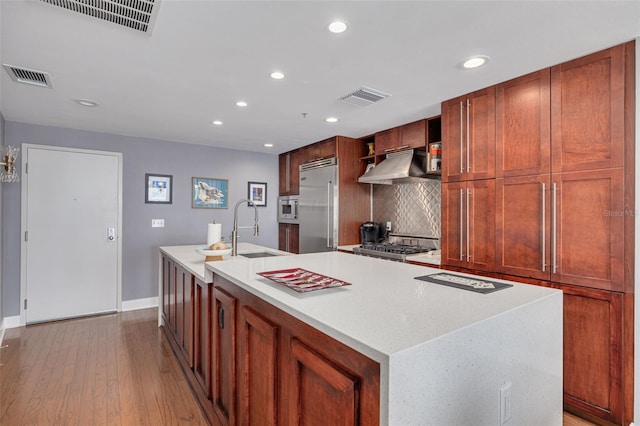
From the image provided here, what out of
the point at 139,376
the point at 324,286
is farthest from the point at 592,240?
the point at 139,376

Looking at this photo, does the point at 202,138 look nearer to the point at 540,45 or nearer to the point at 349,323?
the point at 540,45

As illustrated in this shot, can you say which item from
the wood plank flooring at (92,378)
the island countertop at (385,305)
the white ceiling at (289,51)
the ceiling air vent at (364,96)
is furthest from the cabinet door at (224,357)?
the ceiling air vent at (364,96)

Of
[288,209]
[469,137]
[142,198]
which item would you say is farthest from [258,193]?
[469,137]

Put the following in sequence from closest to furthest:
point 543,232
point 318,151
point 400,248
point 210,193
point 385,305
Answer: point 385,305
point 543,232
point 400,248
point 318,151
point 210,193

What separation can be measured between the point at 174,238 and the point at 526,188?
4.21 m

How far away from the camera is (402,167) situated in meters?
3.46

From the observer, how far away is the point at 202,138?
4.39 metres

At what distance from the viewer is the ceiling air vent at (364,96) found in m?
2.64

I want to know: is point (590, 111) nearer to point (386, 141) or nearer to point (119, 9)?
point (386, 141)

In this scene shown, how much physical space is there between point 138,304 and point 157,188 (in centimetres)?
155

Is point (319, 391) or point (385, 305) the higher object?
point (385, 305)

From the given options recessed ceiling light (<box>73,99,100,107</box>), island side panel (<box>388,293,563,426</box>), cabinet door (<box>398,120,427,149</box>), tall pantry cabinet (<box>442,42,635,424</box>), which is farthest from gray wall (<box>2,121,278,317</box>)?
island side panel (<box>388,293,563,426</box>)

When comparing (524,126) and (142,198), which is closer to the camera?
(524,126)

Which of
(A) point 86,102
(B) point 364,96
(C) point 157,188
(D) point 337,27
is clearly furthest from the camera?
(C) point 157,188
